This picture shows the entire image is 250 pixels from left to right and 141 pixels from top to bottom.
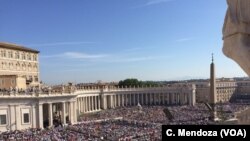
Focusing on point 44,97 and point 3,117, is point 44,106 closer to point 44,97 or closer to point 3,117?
point 44,97

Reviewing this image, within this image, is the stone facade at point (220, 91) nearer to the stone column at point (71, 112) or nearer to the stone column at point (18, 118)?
the stone column at point (71, 112)

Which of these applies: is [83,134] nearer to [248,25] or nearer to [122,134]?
[122,134]

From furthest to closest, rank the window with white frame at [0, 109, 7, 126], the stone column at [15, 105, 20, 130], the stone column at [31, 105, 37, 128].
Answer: the stone column at [31, 105, 37, 128] → the stone column at [15, 105, 20, 130] → the window with white frame at [0, 109, 7, 126]

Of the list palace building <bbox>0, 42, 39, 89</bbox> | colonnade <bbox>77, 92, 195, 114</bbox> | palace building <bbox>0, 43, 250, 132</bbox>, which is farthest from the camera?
colonnade <bbox>77, 92, 195, 114</bbox>

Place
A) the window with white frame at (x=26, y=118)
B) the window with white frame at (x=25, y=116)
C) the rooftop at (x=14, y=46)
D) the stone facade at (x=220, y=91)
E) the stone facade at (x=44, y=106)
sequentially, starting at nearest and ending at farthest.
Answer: the stone facade at (x=44, y=106) < the window with white frame at (x=25, y=116) < the window with white frame at (x=26, y=118) < the rooftop at (x=14, y=46) < the stone facade at (x=220, y=91)

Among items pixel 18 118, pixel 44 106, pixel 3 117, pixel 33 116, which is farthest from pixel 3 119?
pixel 44 106

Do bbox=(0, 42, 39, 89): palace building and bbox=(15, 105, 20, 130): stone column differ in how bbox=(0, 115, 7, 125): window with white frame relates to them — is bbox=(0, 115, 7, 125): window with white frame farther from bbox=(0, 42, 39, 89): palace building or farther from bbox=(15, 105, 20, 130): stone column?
bbox=(0, 42, 39, 89): palace building

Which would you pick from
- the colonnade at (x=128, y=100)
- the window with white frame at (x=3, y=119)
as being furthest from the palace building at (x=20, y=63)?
→ the window with white frame at (x=3, y=119)

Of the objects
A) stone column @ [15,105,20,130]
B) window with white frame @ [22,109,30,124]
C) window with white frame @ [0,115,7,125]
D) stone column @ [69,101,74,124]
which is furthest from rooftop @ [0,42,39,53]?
window with white frame @ [0,115,7,125]

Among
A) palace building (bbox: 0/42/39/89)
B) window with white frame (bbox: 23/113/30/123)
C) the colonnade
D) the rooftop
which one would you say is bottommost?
the colonnade
